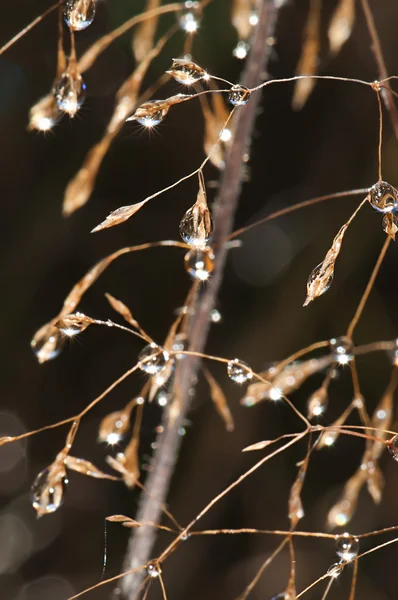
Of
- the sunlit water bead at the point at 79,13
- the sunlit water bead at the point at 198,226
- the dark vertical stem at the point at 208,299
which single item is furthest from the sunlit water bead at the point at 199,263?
the sunlit water bead at the point at 79,13

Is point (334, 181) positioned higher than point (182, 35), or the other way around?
point (182, 35)

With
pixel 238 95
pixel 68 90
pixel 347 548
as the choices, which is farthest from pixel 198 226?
pixel 347 548

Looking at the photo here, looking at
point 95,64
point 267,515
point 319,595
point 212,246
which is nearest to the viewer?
point 212,246

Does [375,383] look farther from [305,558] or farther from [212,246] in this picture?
[212,246]

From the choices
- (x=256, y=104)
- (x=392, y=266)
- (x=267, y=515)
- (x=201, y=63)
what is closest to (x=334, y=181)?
(x=392, y=266)

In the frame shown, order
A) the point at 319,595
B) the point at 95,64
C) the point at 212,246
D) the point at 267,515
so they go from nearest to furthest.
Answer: the point at 212,246, the point at 319,595, the point at 267,515, the point at 95,64
